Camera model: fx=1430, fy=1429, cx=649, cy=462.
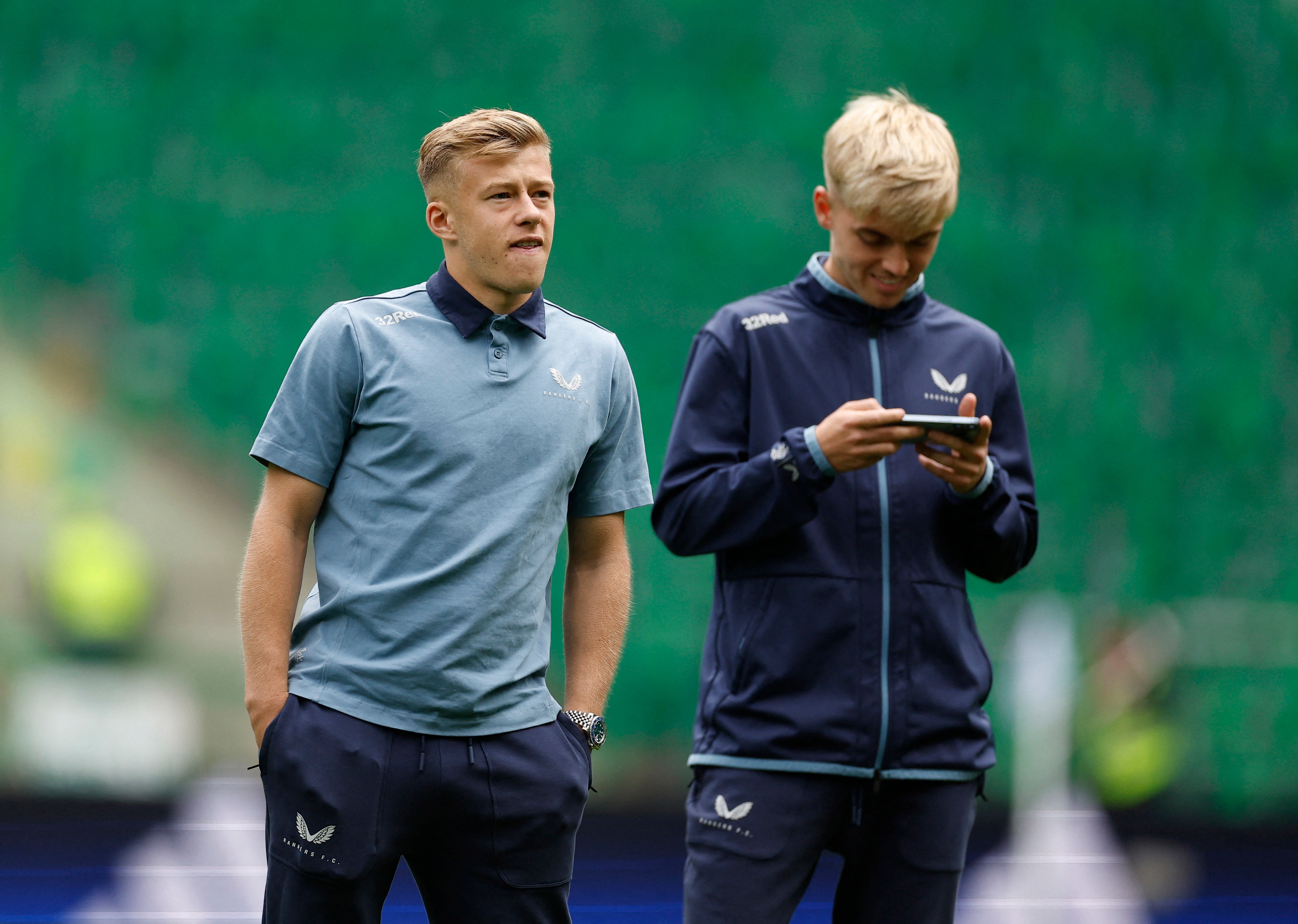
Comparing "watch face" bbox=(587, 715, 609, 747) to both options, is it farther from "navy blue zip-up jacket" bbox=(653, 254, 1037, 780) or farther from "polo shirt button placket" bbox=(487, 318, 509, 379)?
"polo shirt button placket" bbox=(487, 318, 509, 379)

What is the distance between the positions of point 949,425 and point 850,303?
0.31 metres

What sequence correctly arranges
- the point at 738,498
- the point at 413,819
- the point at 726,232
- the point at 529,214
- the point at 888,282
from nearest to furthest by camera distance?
the point at 413,819
the point at 529,214
the point at 738,498
the point at 888,282
the point at 726,232

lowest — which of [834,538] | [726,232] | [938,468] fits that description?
[834,538]

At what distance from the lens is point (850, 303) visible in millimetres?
2258

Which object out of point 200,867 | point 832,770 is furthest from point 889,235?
point 200,867

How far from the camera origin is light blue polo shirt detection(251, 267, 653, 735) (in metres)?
1.91

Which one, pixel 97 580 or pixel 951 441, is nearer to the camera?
pixel 951 441

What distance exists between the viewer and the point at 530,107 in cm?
487

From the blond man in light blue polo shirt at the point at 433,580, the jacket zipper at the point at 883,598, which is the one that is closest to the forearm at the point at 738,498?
the jacket zipper at the point at 883,598

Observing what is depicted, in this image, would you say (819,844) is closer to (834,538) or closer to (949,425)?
(834,538)

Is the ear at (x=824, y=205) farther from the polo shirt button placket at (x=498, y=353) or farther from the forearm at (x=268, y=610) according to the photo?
the forearm at (x=268, y=610)

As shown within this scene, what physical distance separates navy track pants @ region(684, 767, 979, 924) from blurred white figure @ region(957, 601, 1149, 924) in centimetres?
264

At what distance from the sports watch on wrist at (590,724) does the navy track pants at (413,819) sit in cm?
9

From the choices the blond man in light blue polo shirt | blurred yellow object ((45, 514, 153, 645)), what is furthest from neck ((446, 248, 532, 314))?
blurred yellow object ((45, 514, 153, 645))
